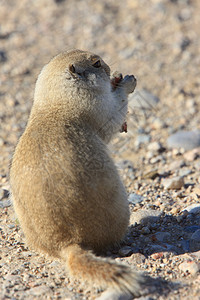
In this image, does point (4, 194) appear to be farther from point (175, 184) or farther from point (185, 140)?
point (185, 140)

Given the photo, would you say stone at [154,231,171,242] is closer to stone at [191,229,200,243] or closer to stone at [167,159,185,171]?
stone at [191,229,200,243]

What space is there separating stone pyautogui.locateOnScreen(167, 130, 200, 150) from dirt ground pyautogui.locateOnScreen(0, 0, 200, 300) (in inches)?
5.2

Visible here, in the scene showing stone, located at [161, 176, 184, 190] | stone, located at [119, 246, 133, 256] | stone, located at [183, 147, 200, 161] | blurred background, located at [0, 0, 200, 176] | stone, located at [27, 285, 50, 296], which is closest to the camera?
stone, located at [27, 285, 50, 296]

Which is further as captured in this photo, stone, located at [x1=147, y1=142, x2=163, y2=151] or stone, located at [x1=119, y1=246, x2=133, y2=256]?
stone, located at [x1=147, y1=142, x2=163, y2=151]

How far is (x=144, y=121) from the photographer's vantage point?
24.3ft

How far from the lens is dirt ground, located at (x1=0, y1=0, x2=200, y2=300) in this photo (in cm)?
393

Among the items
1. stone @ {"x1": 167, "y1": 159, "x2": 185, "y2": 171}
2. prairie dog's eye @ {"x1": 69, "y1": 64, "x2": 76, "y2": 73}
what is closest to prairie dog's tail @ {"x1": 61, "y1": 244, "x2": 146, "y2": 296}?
prairie dog's eye @ {"x1": 69, "y1": 64, "x2": 76, "y2": 73}

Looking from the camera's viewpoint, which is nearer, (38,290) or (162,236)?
(38,290)

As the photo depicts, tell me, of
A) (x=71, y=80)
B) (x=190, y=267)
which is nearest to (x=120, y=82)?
(x=71, y=80)

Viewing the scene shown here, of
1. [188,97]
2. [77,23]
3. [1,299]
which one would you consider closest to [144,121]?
[188,97]

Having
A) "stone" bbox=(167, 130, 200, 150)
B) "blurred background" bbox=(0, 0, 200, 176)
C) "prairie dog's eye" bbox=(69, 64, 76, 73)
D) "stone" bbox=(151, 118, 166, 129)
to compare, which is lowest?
"stone" bbox=(167, 130, 200, 150)

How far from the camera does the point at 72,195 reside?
3723 millimetres

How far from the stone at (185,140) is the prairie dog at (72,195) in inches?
95.1

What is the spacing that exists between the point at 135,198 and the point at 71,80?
5.36ft
